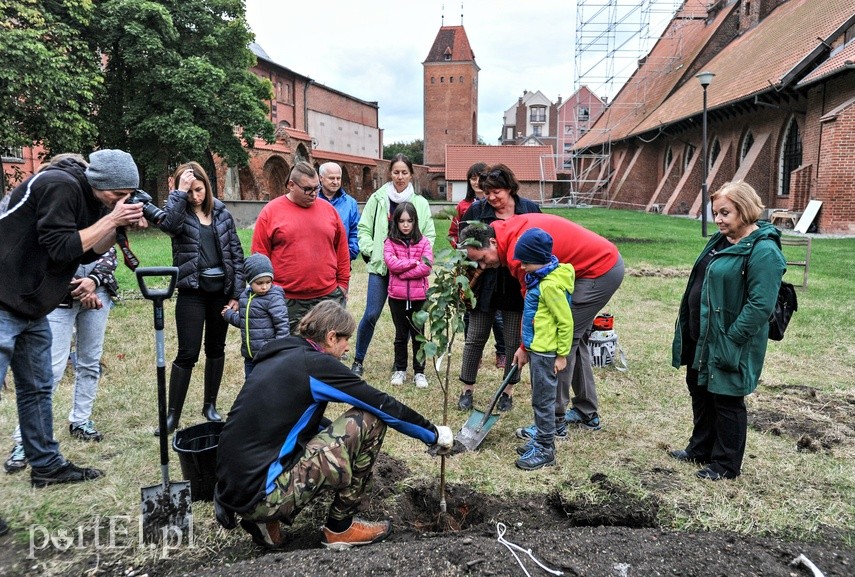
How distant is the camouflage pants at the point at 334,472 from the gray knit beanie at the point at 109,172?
1.69 metres

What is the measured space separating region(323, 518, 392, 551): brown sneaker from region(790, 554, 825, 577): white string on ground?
1884mm

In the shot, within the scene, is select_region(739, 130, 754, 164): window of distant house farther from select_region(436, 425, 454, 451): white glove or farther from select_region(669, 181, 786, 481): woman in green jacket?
select_region(436, 425, 454, 451): white glove

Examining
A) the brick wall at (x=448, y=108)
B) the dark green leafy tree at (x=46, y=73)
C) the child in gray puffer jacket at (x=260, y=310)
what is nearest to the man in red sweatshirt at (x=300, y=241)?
the child in gray puffer jacket at (x=260, y=310)

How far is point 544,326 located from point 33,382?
9.66ft

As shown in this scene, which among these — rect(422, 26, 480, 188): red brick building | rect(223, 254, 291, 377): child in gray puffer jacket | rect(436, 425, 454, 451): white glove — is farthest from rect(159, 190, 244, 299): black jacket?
rect(422, 26, 480, 188): red brick building

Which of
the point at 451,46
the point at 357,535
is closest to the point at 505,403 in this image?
the point at 357,535

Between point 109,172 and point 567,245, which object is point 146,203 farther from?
point 567,245

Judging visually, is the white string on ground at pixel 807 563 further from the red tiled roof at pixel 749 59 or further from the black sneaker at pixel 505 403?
the red tiled roof at pixel 749 59

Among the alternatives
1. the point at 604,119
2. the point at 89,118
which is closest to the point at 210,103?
the point at 89,118

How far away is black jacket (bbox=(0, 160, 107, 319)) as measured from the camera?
304 centimetres

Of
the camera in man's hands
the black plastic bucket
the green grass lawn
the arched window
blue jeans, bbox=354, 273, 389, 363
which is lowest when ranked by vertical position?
the green grass lawn

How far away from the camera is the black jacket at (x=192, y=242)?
390cm

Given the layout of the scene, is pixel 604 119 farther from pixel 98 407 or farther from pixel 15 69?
pixel 98 407

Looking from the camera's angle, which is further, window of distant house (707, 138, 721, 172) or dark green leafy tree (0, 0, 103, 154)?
window of distant house (707, 138, 721, 172)
